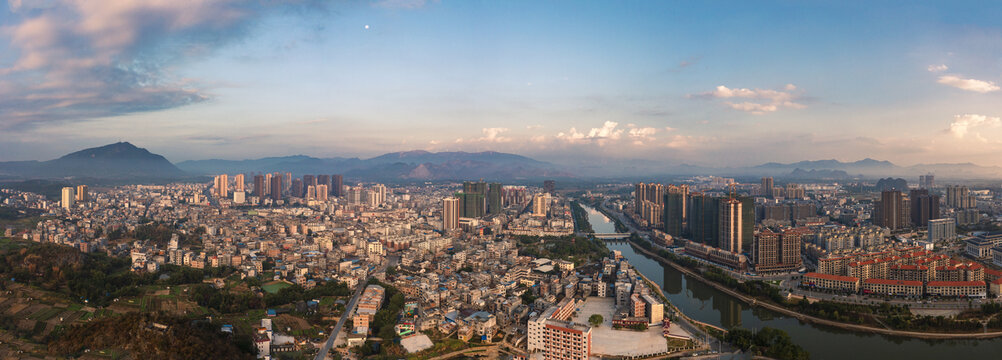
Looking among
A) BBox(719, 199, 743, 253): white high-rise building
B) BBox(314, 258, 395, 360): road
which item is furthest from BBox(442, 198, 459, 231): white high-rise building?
BBox(719, 199, 743, 253): white high-rise building

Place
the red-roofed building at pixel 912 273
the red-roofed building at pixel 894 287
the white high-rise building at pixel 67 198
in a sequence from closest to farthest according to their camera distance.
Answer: the red-roofed building at pixel 894 287 → the red-roofed building at pixel 912 273 → the white high-rise building at pixel 67 198

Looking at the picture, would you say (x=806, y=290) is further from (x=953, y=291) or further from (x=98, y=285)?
(x=98, y=285)

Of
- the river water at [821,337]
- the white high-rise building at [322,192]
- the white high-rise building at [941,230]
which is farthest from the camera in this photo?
the white high-rise building at [322,192]

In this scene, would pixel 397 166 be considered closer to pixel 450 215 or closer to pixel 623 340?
pixel 450 215

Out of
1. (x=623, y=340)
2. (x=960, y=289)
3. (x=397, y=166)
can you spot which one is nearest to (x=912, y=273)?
(x=960, y=289)

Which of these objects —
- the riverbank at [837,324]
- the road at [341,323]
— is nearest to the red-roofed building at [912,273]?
the riverbank at [837,324]

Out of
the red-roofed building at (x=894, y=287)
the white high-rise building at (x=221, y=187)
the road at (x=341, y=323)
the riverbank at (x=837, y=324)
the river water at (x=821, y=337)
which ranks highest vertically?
the white high-rise building at (x=221, y=187)

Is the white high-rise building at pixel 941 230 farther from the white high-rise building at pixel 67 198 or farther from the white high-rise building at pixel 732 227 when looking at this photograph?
the white high-rise building at pixel 67 198
